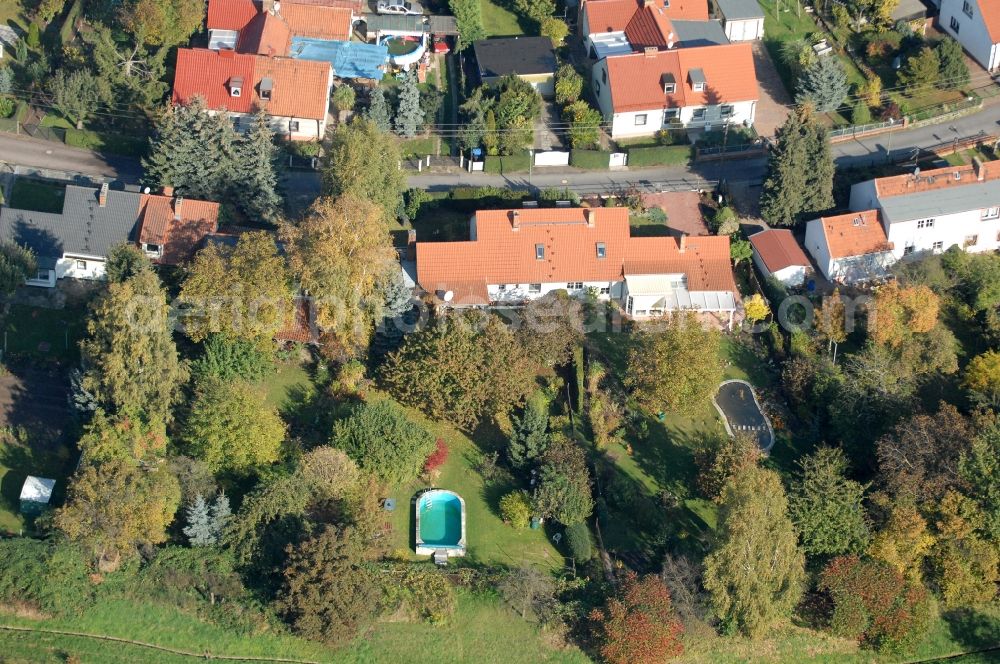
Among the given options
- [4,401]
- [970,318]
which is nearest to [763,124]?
[970,318]

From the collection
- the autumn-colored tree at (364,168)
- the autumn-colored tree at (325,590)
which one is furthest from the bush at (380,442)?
the autumn-colored tree at (364,168)

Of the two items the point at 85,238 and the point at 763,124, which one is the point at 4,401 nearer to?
the point at 85,238

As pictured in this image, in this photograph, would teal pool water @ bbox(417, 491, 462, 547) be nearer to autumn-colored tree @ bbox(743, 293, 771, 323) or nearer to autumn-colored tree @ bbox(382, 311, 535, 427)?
autumn-colored tree @ bbox(382, 311, 535, 427)

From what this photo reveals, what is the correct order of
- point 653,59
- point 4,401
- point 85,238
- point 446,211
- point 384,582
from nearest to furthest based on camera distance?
1. point 384,582
2. point 4,401
3. point 85,238
4. point 446,211
5. point 653,59

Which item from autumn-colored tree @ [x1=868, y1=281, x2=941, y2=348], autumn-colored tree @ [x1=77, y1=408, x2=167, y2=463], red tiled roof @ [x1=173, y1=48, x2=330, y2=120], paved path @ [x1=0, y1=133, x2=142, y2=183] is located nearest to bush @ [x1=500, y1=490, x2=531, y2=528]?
autumn-colored tree @ [x1=77, y1=408, x2=167, y2=463]

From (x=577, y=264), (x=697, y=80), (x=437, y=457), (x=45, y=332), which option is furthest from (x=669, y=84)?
(x=45, y=332)

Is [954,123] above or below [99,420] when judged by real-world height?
above

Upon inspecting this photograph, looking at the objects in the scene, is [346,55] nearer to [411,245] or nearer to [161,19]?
[161,19]
